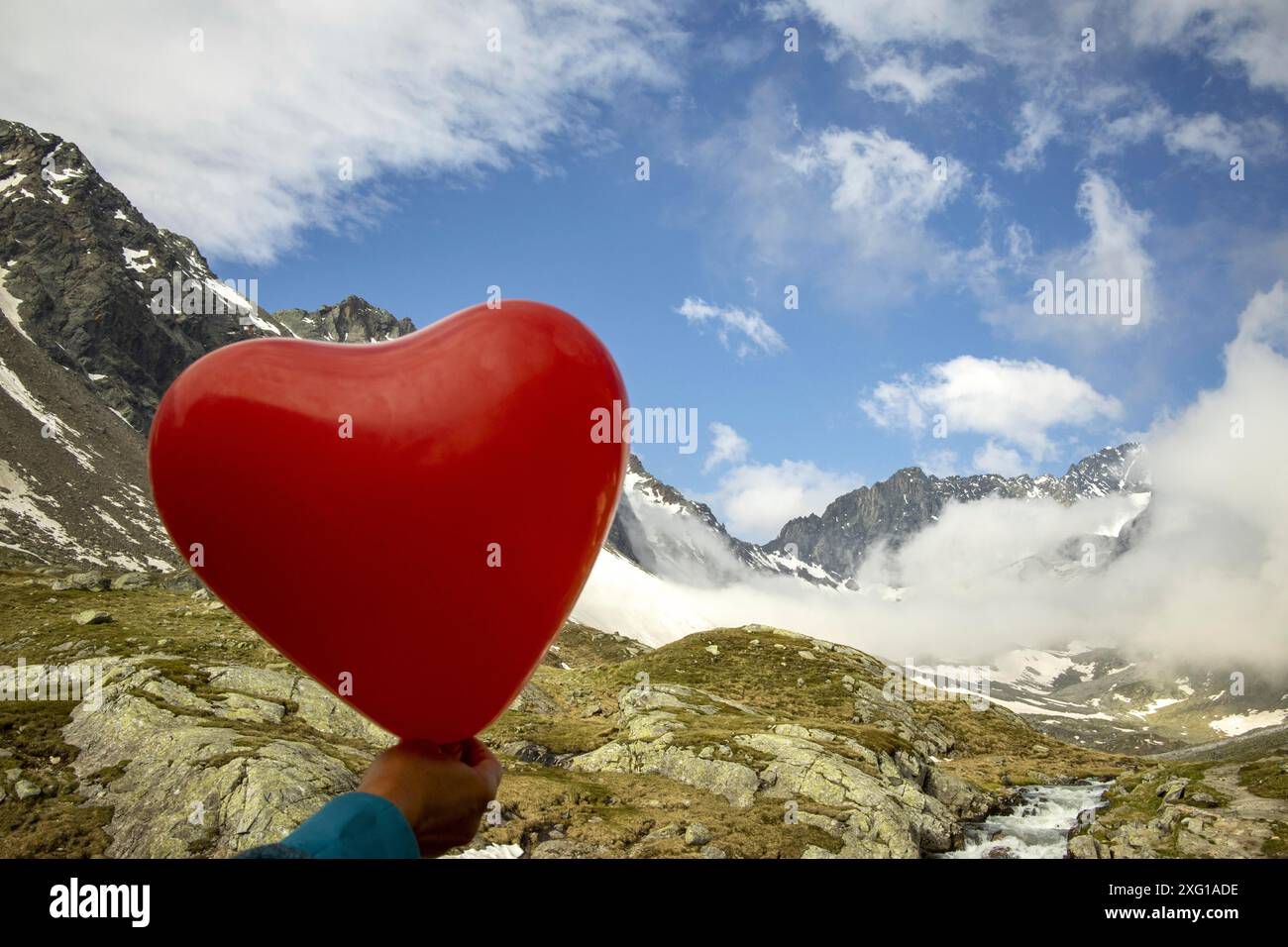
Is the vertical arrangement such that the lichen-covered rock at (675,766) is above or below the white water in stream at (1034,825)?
above

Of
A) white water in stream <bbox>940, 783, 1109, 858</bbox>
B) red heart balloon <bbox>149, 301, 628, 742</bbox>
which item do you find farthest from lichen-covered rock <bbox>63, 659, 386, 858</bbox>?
white water in stream <bbox>940, 783, 1109, 858</bbox>

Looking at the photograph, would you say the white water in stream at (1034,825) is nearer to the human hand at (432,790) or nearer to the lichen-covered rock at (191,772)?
the lichen-covered rock at (191,772)

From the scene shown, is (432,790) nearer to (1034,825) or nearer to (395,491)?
(395,491)

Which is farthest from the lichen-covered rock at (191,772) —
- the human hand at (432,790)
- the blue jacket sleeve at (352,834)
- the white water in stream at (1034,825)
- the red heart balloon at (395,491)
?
the white water in stream at (1034,825)

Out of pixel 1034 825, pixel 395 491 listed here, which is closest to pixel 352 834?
pixel 395 491

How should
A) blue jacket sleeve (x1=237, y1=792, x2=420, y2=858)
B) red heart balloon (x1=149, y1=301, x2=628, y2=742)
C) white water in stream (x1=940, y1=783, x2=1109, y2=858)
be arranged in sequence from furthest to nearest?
white water in stream (x1=940, y1=783, x2=1109, y2=858) < red heart balloon (x1=149, y1=301, x2=628, y2=742) < blue jacket sleeve (x1=237, y1=792, x2=420, y2=858)

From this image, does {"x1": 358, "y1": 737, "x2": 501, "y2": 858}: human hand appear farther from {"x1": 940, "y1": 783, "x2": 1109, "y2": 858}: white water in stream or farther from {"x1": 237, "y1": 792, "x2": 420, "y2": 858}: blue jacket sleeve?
{"x1": 940, "y1": 783, "x2": 1109, "y2": 858}: white water in stream
